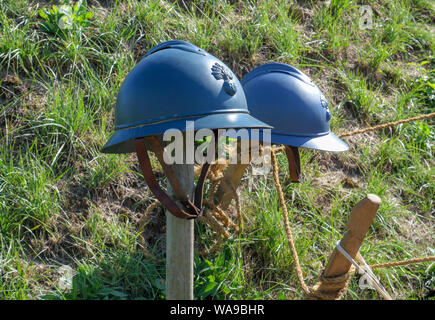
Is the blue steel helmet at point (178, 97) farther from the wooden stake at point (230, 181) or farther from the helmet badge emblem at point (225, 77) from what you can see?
the wooden stake at point (230, 181)

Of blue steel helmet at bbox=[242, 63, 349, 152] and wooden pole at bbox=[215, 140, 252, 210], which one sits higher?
blue steel helmet at bbox=[242, 63, 349, 152]

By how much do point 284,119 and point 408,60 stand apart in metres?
3.11

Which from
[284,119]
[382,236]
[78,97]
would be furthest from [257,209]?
[78,97]

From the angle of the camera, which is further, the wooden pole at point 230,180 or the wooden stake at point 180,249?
the wooden pole at point 230,180

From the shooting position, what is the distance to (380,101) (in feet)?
13.9

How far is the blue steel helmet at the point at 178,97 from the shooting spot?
1.85 metres

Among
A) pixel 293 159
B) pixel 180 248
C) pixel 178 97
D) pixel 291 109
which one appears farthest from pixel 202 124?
pixel 293 159

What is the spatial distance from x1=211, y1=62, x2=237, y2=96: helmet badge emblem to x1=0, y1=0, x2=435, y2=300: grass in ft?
3.94

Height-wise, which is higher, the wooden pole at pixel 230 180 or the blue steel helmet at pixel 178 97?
the blue steel helmet at pixel 178 97

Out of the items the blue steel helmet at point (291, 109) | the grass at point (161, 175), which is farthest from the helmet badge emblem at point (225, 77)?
the grass at point (161, 175)

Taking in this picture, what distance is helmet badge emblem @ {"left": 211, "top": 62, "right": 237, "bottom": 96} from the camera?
1.93m

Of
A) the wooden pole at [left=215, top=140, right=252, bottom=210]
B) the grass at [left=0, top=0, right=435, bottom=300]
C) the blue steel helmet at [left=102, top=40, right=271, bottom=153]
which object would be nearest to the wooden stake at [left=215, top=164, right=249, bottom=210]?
the wooden pole at [left=215, top=140, right=252, bottom=210]

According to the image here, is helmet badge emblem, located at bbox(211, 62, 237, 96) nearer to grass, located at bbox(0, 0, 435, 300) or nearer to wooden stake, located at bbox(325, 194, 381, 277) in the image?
wooden stake, located at bbox(325, 194, 381, 277)

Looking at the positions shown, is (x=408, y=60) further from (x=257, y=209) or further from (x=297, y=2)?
(x=257, y=209)
